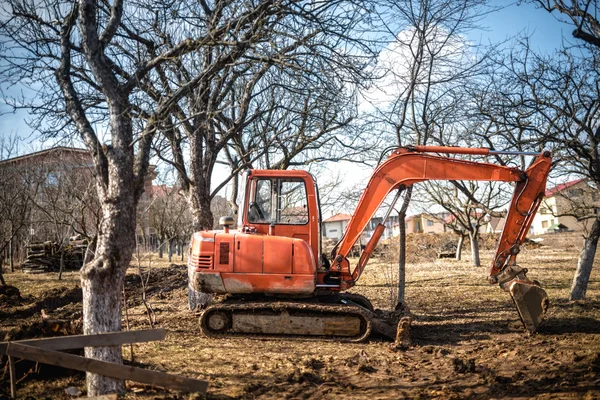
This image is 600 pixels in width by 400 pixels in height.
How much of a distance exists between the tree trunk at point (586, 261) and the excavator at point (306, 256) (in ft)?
8.96

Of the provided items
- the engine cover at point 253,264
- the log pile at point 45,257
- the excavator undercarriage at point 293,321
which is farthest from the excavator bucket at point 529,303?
the log pile at point 45,257

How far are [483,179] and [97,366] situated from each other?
6.97m

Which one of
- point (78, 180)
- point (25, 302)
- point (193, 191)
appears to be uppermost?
point (78, 180)

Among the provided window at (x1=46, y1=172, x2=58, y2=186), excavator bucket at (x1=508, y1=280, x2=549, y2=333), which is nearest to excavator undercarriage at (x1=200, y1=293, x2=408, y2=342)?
excavator bucket at (x1=508, y1=280, x2=549, y2=333)

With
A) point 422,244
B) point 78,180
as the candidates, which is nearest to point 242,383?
point 78,180

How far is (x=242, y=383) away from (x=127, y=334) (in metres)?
1.74

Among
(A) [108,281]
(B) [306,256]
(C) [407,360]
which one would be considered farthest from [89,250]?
(C) [407,360]

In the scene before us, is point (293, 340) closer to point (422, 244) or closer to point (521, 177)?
point (521, 177)

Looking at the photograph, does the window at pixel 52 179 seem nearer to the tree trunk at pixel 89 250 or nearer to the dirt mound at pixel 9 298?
the dirt mound at pixel 9 298

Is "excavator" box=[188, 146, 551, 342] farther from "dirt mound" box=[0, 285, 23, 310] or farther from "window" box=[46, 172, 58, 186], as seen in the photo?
"window" box=[46, 172, 58, 186]

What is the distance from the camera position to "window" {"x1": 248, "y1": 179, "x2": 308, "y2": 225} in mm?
9062

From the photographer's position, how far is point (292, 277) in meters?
8.52

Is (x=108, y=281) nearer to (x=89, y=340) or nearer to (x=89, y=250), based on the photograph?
(x=89, y=340)

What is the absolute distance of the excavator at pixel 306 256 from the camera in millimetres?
8492
